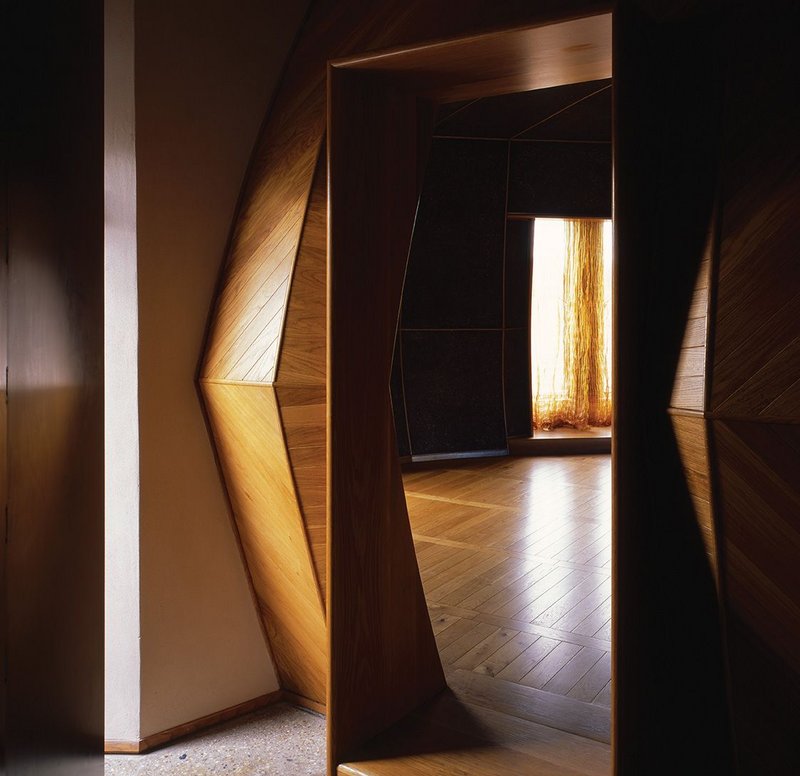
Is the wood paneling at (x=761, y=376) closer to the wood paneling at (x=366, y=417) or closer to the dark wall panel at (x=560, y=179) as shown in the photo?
the wood paneling at (x=366, y=417)

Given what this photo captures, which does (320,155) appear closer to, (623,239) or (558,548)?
(623,239)

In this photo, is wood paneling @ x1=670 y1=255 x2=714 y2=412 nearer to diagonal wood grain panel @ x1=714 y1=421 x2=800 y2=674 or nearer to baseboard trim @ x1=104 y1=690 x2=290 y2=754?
diagonal wood grain panel @ x1=714 y1=421 x2=800 y2=674

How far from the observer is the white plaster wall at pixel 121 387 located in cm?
272

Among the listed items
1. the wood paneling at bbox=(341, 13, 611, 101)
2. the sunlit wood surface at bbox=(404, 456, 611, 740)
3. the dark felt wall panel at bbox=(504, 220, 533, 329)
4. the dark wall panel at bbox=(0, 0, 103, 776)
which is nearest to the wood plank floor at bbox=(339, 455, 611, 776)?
the sunlit wood surface at bbox=(404, 456, 611, 740)

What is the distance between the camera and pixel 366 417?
251 cm

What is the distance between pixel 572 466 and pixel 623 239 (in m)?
5.30

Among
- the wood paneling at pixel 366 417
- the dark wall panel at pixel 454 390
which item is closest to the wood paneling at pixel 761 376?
the wood paneling at pixel 366 417

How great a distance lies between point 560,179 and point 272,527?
530 cm

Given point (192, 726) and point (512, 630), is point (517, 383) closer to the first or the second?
point (512, 630)

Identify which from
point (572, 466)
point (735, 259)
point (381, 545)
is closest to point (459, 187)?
point (572, 466)

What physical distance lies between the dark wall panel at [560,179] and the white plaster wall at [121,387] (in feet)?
15.9

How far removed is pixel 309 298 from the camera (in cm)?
269

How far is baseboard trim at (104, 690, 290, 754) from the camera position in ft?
9.21

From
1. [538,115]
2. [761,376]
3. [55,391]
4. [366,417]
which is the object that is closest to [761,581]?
[761,376]
